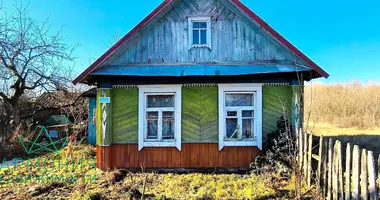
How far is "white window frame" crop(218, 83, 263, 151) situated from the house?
0.03 metres

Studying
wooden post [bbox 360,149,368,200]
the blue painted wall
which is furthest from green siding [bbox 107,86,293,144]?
the blue painted wall

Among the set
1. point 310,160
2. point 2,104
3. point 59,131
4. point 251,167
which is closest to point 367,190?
point 310,160

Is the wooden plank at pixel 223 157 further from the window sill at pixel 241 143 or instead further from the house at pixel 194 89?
the window sill at pixel 241 143

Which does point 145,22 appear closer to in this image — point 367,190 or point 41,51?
point 367,190

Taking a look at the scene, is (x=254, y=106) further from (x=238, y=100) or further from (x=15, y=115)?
(x=15, y=115)

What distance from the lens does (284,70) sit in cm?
758

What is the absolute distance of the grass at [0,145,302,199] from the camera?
5723mm

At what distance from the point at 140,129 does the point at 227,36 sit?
4.15 metres

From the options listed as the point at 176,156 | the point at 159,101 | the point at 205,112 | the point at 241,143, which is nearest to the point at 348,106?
the point at 241,143

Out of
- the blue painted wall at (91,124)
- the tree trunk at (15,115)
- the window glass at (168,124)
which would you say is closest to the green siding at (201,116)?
the window glass at (168,124)

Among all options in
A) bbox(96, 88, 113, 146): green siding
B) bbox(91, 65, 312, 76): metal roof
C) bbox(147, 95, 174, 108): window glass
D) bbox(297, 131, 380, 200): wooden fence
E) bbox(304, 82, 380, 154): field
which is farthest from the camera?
bbox(304, 82, 380, 154): field

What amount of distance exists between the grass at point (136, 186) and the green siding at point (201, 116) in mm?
1212

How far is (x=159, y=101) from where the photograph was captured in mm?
8180

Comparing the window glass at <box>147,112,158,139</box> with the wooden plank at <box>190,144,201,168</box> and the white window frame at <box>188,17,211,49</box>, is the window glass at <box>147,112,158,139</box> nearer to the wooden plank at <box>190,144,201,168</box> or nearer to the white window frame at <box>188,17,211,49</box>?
the wooden plank at <box>190,144,201,168</box>
